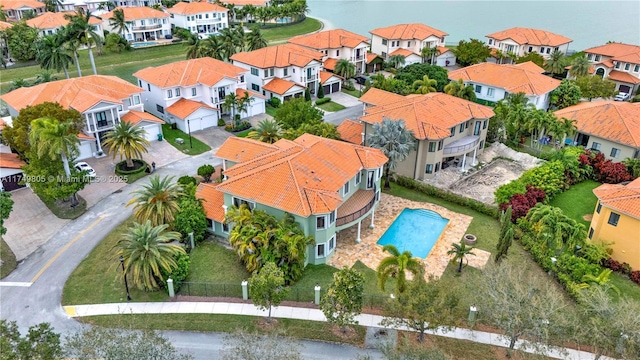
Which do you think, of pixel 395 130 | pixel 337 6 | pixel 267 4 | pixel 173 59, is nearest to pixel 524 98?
pixel 395 130

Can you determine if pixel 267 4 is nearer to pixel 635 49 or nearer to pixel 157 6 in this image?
pixel 157 6

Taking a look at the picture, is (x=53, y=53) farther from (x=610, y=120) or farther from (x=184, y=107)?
(x=610, y=120)

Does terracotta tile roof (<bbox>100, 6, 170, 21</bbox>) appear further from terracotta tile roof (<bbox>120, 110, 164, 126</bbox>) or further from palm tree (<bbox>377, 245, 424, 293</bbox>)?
palm tree (<bbox>377, 245, 424, 293</bbox>)

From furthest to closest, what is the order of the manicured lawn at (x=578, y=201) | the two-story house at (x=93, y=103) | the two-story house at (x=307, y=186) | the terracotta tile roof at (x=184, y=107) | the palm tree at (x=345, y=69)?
the palm tree at (x=345, y=69), the terracotta tile roof at (x=184, y=107), the two-story house at (x=93, y=103), the manicured lawn at (x=578, y=201), the two-story house at (x=307, y=186)

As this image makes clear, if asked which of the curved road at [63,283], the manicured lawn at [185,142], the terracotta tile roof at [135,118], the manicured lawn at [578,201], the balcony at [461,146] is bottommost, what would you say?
the curved road at [63,283]

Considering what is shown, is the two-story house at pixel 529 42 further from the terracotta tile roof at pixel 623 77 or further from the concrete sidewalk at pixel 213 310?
the concrete sidewalk at pixel 213 310

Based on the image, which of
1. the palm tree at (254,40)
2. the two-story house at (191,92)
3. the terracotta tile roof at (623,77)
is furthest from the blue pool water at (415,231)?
the terracotta tile roof at (623,77)

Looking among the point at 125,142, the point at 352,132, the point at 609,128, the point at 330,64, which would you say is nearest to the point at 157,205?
the point at 125,142

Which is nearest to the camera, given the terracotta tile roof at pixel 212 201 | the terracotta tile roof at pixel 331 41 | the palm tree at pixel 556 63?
the terracotta tile roof at pixel 212 201
